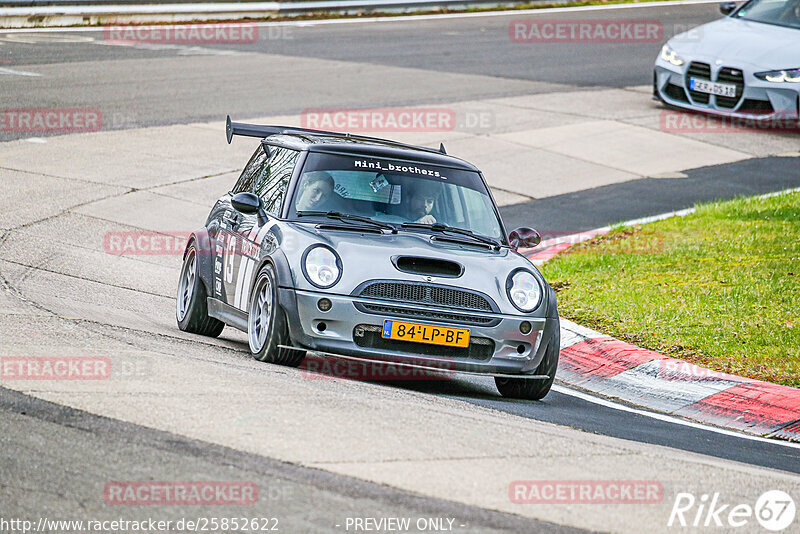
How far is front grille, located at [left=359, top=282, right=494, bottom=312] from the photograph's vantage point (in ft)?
26.2

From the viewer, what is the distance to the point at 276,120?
1820 cm

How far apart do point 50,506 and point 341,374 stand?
146 inches

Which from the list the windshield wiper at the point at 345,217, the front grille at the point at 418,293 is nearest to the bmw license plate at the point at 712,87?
the windshield wiper at the point at 345,217

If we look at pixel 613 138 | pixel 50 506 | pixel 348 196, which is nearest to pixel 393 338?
pixel 348 196

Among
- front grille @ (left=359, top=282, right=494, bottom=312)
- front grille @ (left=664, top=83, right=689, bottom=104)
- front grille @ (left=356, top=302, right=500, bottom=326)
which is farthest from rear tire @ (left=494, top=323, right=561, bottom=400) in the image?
front grille @ (left=664, top=83, right=689, bottom=104)

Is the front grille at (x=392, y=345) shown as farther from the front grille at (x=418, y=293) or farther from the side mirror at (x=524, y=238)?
the side mirror at (x=524, y=238)

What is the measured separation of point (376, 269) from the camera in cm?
802

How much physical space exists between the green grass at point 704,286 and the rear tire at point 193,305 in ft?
9.97

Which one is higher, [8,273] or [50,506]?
[50,506]

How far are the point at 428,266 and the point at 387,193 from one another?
97 centimetres

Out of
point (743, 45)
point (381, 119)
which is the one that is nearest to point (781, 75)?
point (743, 45)

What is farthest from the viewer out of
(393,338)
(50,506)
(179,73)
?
(179,73)

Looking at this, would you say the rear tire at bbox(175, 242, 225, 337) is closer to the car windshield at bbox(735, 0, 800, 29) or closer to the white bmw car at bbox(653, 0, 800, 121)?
the white bmw car at bbox(653, 0, 800, 121)

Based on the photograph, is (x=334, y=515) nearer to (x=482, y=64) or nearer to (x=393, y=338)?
(x=393, y=338)
